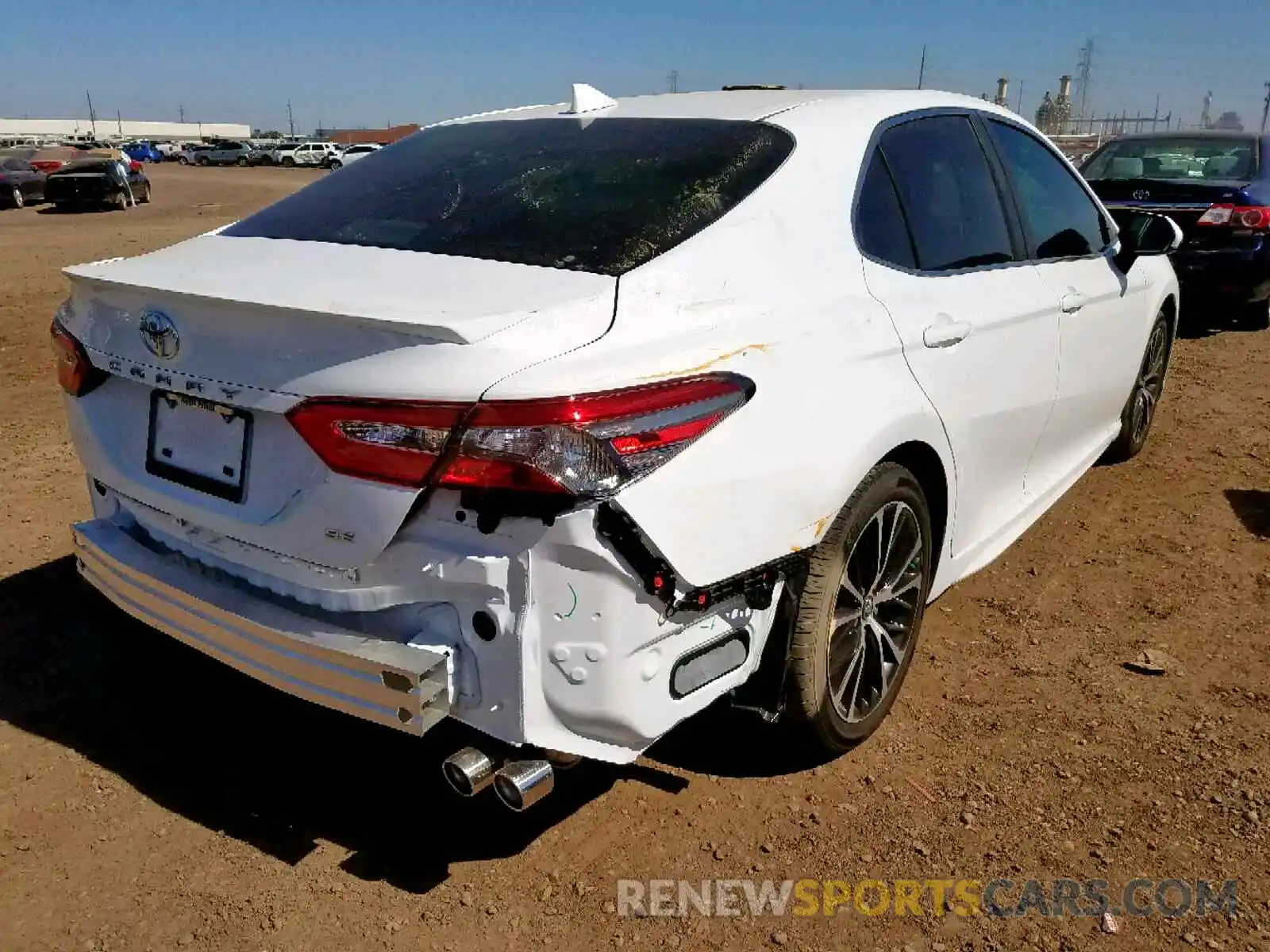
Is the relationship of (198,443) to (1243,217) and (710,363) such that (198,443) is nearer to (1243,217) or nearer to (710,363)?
(710,363)

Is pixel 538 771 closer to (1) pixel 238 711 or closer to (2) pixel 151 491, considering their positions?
(2) pixel 151 491

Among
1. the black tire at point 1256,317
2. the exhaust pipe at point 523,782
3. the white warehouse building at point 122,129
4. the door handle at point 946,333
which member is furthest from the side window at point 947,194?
the white warehouse building at point 122,129

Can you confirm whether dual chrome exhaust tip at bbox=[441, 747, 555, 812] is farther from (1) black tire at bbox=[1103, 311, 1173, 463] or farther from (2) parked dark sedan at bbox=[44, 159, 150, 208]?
(2) parked dark sedan at bbox=[44, 159, 150, 208]

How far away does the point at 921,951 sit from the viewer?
2.25 m

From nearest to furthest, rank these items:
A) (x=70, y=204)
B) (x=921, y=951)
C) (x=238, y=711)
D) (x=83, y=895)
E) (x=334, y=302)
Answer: (x=334, y=302), (x=921, y=951), (x=83, y=895), (x=238, y=711), (x=70, y=204)

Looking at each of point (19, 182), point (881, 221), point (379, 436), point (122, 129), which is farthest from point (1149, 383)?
point (122, 129)

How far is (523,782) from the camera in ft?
6.99

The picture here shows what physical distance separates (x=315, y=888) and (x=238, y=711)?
88cm

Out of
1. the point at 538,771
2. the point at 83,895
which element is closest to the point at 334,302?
the point at 538,771

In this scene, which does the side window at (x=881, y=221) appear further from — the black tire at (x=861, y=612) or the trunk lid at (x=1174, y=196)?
the trunk lid at (x=1174, y=196)

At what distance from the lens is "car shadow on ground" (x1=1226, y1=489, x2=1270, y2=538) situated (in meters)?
4.57

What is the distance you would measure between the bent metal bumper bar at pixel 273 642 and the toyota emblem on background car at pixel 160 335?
0.51m

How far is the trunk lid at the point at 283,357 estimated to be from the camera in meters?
1.98

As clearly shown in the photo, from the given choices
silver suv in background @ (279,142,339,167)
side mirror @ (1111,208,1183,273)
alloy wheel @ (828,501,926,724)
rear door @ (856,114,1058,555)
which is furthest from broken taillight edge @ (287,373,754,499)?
silver suv in background @ (279,142,339,167)
